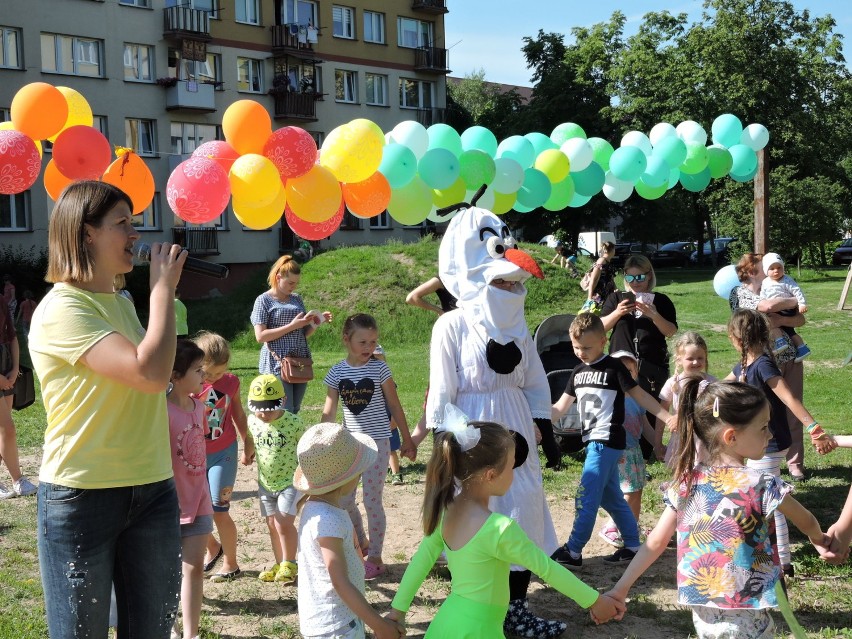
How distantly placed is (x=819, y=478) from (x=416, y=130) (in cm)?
447

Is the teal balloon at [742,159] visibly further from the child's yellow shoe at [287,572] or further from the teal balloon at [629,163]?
the child's yellow shoe at [287,572]

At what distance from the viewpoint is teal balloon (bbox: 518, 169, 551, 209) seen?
8336 mm

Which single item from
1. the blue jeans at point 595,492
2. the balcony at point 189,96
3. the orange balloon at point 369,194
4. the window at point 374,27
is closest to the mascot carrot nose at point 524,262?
the blue jeans at point 595,492

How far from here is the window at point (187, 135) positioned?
3266 centimetres

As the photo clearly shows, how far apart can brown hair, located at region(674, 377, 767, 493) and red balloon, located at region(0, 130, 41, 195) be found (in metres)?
4.78

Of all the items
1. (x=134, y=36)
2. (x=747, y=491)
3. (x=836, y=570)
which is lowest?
(x=836, y=570)

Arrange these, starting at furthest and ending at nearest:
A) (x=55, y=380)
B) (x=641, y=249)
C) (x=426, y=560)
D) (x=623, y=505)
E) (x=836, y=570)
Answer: (x=641, y=249) → (x=623, y=505) → (x=836, y=570) → (x=426, y=560) → (x=55, y=380)

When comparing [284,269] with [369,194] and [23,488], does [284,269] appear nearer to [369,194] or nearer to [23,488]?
[369,194]

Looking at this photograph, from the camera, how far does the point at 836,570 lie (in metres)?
5.21

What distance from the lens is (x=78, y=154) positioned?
6.48 metres

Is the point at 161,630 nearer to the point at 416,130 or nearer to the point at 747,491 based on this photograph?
the point at 747,491

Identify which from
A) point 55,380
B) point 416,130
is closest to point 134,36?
point 416,130

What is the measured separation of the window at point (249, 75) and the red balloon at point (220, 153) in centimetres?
2899

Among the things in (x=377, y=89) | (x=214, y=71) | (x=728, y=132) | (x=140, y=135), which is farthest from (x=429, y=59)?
(x=728, y=132)
